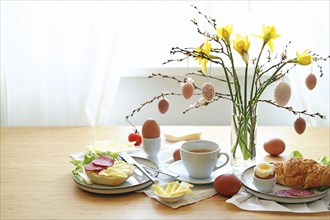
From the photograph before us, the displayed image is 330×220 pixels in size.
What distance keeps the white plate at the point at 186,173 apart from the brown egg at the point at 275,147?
0.58 feet

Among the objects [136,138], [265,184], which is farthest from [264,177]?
[136,138]

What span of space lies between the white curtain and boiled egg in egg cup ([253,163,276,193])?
860 mm

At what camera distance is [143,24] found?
7.15ft

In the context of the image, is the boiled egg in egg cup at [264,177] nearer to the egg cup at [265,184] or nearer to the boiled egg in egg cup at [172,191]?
the egg cup at [265,184]

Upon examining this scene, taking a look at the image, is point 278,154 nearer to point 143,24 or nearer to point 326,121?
point 326,121

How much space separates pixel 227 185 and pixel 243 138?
179 millimetres

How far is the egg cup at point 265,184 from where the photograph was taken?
1.30m

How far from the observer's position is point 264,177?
4.26 feet

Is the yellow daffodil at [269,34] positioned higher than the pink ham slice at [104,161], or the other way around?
the yellow daffodil at [269,34]

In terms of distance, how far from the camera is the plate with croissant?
4.17ft

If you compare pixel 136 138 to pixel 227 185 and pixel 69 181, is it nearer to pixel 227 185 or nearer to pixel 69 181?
pixel 69 181

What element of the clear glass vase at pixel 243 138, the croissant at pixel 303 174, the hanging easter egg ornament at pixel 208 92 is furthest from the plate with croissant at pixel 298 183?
the hanging easter egg ornament at pixel 208 92

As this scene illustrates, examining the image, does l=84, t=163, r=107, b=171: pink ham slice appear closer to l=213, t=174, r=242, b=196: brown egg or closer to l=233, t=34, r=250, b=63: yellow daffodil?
l=213, t=174, r=242, b=196: brown egg

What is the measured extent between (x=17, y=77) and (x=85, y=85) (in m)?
0.28
